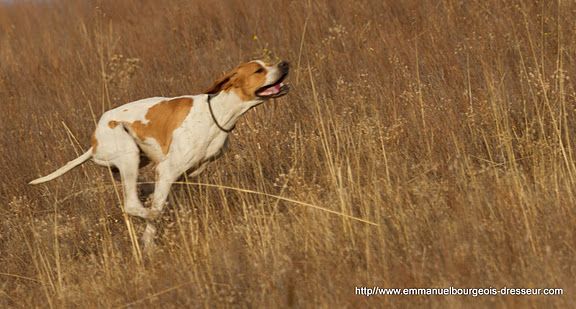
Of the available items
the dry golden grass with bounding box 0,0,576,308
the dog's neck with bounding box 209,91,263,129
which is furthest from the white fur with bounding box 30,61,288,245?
the dry golden grass with bounding box 0,0,576,308

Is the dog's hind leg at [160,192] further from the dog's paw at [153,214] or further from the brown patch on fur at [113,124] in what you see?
the brown patch on fur at [113,124]

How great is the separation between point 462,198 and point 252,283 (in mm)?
1257

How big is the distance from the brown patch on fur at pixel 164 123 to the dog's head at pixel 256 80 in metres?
0.23

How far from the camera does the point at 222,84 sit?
605 centimetres

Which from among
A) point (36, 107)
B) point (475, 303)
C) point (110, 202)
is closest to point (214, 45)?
point (36, 107)

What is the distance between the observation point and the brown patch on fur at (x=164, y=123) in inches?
237

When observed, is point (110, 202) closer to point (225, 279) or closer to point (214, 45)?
point (225, 279)

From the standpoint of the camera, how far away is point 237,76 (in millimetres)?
5977

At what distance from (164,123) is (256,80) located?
2.10 feet

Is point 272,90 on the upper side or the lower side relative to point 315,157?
upper

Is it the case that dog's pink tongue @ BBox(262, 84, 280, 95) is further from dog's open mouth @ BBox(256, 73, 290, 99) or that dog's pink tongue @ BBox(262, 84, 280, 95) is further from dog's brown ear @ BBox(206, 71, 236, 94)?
dog's brown ear @ BBox(206, 71, 236, 94)

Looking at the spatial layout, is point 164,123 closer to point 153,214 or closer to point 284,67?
point 153,214

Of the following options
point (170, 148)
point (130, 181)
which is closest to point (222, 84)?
point (170, 148)

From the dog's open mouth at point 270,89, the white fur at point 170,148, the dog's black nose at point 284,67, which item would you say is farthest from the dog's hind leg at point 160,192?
the dog's black nose at point 284,67
